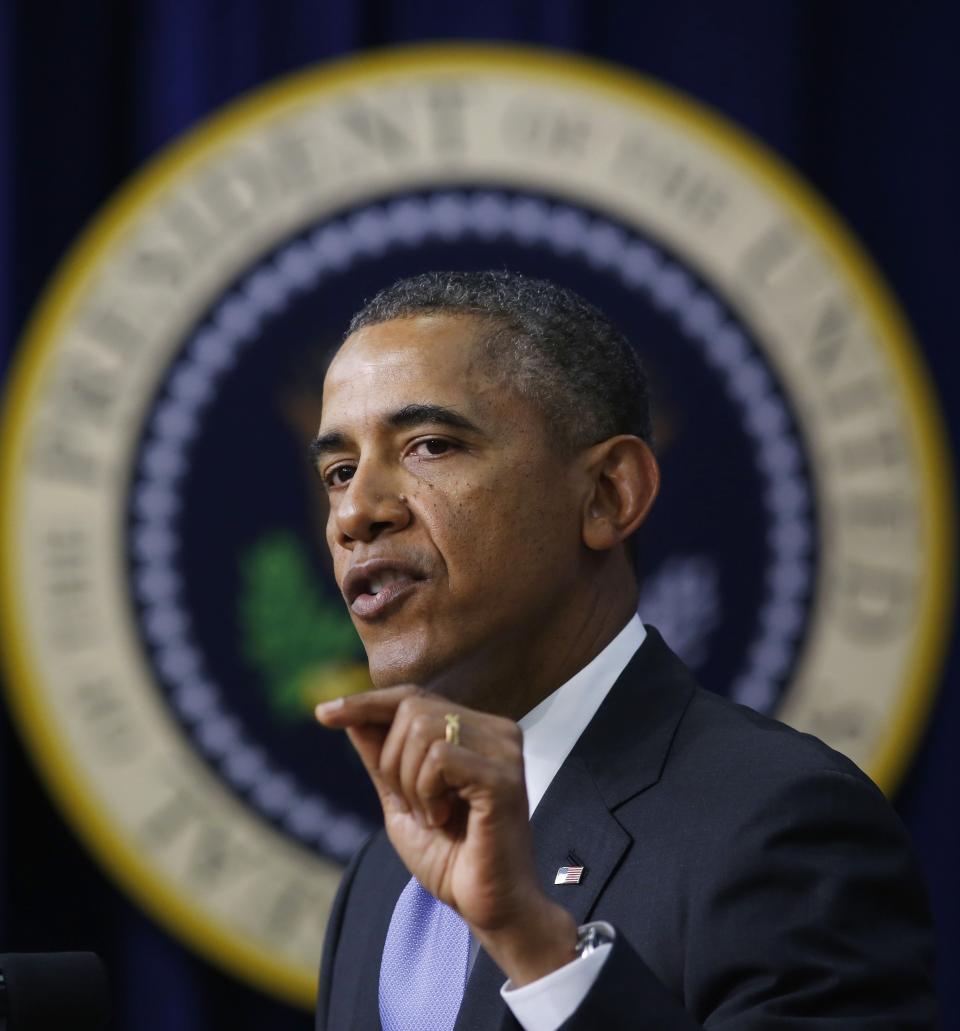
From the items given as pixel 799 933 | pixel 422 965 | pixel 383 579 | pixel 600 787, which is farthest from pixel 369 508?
pixel 799 933

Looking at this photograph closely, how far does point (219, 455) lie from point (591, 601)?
119 centimetres

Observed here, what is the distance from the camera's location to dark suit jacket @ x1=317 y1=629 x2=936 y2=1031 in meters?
1.23

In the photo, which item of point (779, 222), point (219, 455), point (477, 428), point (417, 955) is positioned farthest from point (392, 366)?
point (779, 222)

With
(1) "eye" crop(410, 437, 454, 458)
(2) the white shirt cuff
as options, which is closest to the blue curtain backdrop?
(1) "eye" crop(410, 437, 454, 458)

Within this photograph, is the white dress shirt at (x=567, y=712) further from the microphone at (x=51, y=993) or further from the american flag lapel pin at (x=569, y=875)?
the microphone at (x=51, y=993)

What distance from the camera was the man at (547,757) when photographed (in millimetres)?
1171

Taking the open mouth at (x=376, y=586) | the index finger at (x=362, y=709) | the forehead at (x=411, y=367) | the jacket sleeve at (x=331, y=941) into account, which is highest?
the forehead at (x=411, y=367)

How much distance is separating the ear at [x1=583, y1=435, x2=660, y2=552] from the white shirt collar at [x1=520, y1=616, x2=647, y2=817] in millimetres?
110

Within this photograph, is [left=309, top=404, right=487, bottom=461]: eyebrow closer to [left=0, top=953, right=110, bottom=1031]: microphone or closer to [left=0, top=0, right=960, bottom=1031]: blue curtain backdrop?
[left=0, top=953, right=110, bottom=1031]: microphone

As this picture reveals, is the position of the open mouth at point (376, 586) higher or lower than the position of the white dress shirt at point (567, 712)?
higher

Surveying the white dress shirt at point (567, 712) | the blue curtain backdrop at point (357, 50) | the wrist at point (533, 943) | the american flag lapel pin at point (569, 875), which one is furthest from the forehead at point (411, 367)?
the blue curtain backdrop at point (357, 50)

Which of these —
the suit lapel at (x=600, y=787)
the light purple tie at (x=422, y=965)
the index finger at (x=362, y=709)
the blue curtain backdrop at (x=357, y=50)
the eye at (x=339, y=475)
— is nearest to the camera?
the index finger at (x=362, y=709)

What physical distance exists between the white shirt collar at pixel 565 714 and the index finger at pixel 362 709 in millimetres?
429

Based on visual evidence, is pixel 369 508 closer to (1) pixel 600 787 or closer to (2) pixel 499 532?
(2) pixel 499 532
